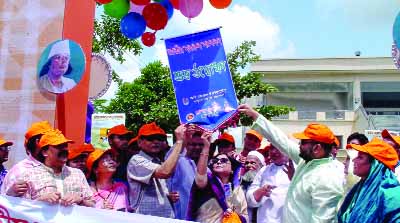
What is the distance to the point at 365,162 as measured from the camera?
352 centimetres

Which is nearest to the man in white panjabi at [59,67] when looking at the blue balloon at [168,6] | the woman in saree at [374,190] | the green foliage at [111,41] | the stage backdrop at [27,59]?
the stage backdrop at [27,59]

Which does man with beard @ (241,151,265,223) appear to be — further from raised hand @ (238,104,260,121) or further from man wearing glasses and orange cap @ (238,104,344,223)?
man wearing glasses and orange cap @ (238,104,344,223)

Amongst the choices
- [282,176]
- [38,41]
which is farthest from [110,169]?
[38,41]

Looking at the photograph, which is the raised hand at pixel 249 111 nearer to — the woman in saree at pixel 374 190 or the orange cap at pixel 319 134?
→ the orange cap at pixel 319 134

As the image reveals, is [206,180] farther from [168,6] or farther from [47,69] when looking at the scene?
[47,69]

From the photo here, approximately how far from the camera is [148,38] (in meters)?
6.16

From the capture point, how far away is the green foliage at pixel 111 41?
490 inches

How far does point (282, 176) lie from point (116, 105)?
11.8m

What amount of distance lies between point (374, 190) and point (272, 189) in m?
1.61

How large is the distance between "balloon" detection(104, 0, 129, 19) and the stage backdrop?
626 millimetres

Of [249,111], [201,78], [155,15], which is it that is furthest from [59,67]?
[249,111]

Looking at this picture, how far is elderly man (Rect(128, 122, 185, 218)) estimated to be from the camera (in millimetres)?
4203

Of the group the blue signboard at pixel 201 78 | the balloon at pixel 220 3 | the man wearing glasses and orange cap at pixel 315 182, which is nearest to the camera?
the man wearing glasses and orange cap at pixel 315 182

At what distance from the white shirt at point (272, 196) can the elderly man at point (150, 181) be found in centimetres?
102
